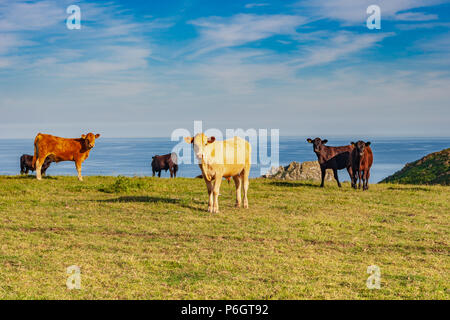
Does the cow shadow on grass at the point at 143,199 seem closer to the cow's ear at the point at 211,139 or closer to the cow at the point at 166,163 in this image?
the cow's ear at the point at 211,139

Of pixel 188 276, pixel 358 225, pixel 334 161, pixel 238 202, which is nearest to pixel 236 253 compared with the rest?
pixel 188 276

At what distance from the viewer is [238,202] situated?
15.0 meters

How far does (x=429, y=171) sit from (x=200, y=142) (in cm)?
2344

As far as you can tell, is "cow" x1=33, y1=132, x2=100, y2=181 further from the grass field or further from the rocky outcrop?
the rocky outcrop

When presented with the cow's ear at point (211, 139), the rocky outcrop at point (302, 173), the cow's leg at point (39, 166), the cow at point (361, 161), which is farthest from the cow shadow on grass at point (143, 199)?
the rocky outcrop at point (302, 173)

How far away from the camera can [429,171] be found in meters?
30.9

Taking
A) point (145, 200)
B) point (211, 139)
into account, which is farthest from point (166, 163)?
point (211, 139)

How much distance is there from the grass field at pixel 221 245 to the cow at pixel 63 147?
4401mm

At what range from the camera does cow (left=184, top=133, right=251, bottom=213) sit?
13352 millimetres

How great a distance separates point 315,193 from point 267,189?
7.28ft

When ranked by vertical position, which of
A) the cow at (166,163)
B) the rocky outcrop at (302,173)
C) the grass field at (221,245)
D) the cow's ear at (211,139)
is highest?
the cow's ear at (211,139)

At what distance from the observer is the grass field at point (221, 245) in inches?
279
